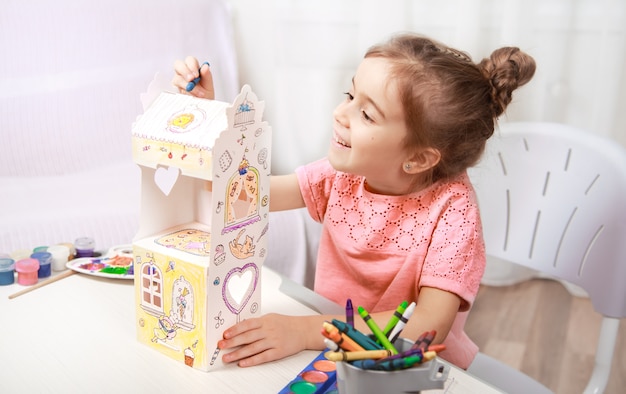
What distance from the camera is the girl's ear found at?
3.43 ft

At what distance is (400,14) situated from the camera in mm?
2020

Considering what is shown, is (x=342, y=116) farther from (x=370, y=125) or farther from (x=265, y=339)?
(x=265, y=339)

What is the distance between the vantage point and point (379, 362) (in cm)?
61

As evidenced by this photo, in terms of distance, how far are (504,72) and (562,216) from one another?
0.30 meters

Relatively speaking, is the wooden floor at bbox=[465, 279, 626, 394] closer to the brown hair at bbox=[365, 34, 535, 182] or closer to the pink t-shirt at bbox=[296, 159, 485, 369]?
the pink t-shirt at bbox=[296, 159, 485, 369]

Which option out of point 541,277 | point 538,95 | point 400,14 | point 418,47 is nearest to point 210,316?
point 418,47

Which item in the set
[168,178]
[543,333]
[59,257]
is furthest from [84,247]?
[543,333]

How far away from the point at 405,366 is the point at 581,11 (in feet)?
5.59

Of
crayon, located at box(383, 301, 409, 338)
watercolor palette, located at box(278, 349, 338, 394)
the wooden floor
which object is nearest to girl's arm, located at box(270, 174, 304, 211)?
watercolor palette, located at box(278, 349, 338, 394)

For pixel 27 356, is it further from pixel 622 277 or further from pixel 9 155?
pixel 9 155

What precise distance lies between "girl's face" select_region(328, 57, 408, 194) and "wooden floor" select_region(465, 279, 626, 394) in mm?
1132

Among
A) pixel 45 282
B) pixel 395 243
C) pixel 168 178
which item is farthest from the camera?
pixel 168 178

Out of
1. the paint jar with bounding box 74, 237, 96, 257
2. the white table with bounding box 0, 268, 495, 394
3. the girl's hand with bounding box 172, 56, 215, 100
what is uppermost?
the girl's hand with bounding box 172, 56, 215, 100

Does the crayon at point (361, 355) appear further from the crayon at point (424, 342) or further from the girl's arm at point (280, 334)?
the girl's arm at point (280, 334)
